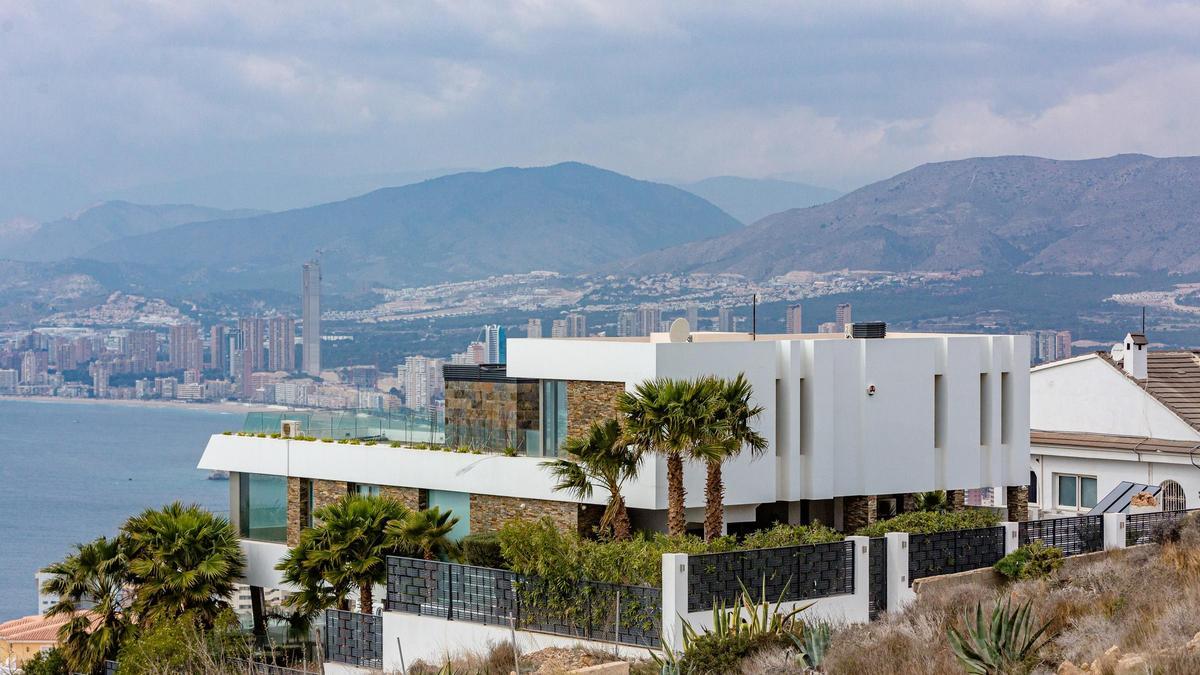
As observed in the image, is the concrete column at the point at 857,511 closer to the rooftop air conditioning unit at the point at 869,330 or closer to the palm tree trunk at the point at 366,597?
the rooftop air conditioning unit at the point at 869,330

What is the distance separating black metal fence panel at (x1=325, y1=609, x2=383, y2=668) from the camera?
86.0ft

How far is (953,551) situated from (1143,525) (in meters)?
5.04

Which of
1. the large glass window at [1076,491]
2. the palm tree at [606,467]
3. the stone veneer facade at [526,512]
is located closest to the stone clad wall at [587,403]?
the palm tree at [606,467]

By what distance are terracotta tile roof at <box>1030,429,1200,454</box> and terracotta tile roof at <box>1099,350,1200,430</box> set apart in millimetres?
1022

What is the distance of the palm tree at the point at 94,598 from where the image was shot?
31047 millimetres

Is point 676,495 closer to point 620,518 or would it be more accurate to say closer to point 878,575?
point 620,518

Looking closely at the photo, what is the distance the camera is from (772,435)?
28766 mm

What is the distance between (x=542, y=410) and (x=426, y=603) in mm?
5462

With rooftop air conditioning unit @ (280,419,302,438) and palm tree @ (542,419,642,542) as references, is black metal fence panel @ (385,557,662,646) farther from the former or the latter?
rooftop air conditioning unit @ (280,419,302,438)

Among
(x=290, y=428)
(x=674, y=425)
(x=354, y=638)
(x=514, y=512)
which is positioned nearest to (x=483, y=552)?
(x=514, y=512)

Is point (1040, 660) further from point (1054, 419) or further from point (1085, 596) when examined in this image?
point (1054, 419)

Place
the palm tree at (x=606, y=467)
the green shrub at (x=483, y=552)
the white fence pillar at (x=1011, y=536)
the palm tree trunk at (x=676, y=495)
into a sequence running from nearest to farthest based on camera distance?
the palm tree trunk at (x=676, y=495)
the white fence pillar at (x=1011, y=536)
the palm tree at (x=606, y=467)
the green shrub at (x=483, y=552)

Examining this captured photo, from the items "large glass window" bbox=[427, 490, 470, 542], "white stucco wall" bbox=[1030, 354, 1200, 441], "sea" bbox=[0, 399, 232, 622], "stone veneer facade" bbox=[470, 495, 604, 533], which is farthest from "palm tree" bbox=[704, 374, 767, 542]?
"sea" bbox=[0, 399, 232, 622]

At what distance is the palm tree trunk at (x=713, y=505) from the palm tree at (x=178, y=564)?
11199 mm
